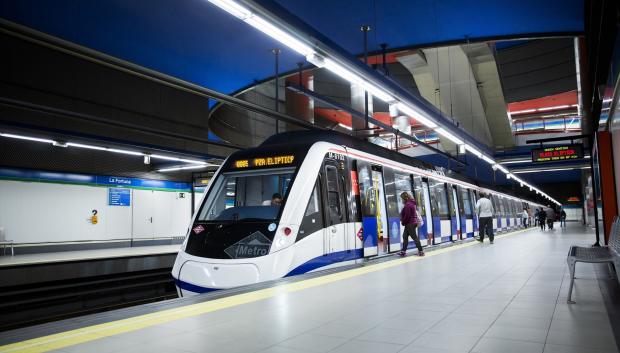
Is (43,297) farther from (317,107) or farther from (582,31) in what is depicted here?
(317,107)

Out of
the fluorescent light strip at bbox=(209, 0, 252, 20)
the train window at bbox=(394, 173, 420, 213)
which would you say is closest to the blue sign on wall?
the train window at bbox=(394, 173, 420, 213)

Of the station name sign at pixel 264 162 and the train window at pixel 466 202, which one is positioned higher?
the station name sign at pixel 264 162

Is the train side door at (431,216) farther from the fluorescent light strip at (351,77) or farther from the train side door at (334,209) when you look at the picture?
the train side door at (334,209)

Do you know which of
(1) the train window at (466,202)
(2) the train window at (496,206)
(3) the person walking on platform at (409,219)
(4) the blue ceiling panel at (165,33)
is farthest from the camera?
(2) the train window at (496,206)

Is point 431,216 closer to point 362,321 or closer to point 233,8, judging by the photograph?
point 362,321

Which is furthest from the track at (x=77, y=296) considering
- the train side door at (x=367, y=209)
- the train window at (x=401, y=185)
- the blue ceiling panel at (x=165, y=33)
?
the train window at (x=401, y=185)

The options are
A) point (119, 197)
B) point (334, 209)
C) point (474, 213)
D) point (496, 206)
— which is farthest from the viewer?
point (496, 206)

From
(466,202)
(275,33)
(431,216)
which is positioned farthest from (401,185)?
(466,202)

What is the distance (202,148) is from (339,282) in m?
12.1

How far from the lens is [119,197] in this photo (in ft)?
52.9

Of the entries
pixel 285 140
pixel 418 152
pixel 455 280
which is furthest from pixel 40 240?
pixel 418 152

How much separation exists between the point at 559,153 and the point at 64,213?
15.5 meters

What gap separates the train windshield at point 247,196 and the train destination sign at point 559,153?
33.3ft

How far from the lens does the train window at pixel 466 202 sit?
16866 mm
